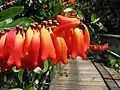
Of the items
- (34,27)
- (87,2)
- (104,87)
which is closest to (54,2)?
(34,27)

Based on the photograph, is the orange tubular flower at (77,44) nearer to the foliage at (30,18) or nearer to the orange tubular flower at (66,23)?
the orange tubular flower at (66,23)

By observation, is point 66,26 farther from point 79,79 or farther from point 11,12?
point 79,79

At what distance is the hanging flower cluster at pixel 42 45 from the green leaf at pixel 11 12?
32 centimetres

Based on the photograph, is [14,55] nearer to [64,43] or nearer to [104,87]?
[64,43]

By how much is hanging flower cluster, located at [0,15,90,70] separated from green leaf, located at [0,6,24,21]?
12.7 inches

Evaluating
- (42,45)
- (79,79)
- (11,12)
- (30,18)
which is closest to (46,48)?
(42,45)

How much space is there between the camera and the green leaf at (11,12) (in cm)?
162

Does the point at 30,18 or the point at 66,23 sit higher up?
the point at 66,23

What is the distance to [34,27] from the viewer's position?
1.33m

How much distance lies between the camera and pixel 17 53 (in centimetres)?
125

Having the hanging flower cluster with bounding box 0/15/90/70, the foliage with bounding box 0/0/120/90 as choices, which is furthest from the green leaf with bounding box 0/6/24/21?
the hanging flower cluster with bounding box 0/15/90/70

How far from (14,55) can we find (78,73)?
7516 millimetres

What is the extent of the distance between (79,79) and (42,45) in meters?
6.69

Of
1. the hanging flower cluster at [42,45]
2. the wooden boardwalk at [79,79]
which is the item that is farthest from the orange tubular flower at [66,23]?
the wooden boardwalk at [79,79]
